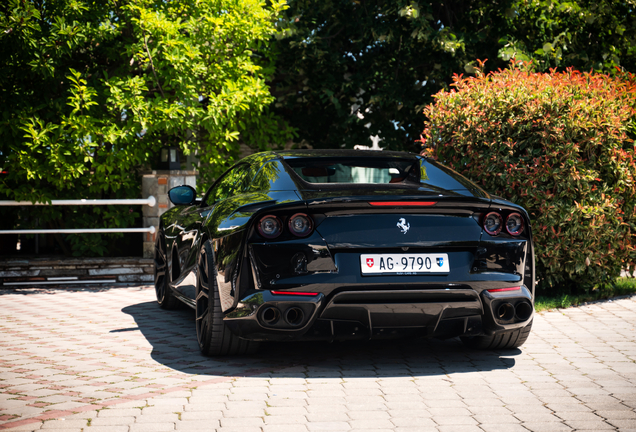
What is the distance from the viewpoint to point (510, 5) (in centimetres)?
1170

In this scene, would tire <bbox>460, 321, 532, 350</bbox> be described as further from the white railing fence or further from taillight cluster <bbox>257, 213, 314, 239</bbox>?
the white railing fence

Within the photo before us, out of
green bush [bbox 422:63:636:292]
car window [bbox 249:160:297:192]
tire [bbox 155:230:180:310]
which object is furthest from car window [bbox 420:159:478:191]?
tire [bbox 155:230:180:310]

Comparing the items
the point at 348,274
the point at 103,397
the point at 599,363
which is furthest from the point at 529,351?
the point at 103,397

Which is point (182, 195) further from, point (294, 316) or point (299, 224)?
point (294, 316)

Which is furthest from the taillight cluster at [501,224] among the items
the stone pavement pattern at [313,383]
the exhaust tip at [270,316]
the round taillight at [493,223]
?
the exhaust tip at [270,316]

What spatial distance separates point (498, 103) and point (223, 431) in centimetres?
509

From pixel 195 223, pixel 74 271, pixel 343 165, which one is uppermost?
pixel 343 165

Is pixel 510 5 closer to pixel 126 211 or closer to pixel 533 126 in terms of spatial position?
pixel 533 126

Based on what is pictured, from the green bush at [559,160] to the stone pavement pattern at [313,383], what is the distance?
108 cm

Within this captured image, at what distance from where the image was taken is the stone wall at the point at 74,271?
9.78 meters

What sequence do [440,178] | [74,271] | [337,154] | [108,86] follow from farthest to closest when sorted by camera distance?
[74,271], [108,86], [337,154], [440,178]

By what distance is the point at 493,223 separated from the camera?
Result: 4680mm

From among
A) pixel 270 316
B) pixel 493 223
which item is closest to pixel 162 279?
pixel 270 316

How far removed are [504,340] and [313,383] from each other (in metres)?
1.66
